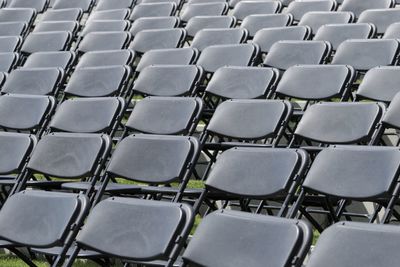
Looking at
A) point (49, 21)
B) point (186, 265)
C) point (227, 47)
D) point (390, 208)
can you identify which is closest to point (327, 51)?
point (227, 47)

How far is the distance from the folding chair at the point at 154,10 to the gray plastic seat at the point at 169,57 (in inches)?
69.6

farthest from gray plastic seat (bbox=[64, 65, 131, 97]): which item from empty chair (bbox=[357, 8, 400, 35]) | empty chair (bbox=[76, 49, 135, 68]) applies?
empty chair (bbox=[357, 8, 400, 35])

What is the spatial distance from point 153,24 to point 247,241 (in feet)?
16.1

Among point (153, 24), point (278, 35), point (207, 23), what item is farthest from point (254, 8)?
point (278, 35)

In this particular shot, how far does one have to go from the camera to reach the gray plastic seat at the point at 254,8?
7371mm

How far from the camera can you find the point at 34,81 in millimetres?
5910

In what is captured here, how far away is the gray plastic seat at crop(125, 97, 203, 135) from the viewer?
4430mm

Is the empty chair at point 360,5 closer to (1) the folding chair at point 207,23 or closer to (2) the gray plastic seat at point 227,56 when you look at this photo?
(1) the folding chair at point 207,23

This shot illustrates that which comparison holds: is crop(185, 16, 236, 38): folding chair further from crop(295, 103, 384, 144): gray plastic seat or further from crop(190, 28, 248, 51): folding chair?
crop(295, 103, 384, 144): gray plastic seat

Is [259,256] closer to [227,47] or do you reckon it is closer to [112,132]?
[112,132]

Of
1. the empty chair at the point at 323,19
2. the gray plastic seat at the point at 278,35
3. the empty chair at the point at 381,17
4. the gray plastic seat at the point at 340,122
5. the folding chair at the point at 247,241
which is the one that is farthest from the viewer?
the empty chair at the point at 323,19

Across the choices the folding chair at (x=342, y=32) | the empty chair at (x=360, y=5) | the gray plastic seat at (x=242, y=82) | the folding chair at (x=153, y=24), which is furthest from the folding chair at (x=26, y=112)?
the empty chair at (x=360, y=5)

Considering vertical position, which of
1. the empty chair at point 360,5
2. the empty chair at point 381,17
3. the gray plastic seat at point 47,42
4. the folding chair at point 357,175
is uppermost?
the folding chair at point 357,175

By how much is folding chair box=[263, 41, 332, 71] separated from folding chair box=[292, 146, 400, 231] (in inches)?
86.7
